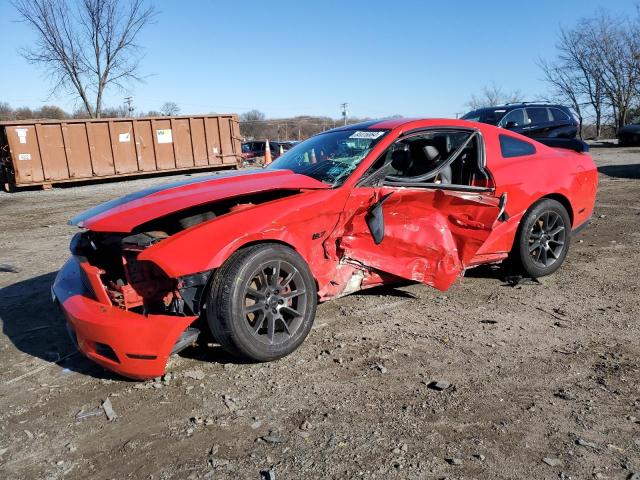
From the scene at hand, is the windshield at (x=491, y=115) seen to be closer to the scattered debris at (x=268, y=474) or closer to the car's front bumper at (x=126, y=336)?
the car's front bumper at (x=126, y=336)

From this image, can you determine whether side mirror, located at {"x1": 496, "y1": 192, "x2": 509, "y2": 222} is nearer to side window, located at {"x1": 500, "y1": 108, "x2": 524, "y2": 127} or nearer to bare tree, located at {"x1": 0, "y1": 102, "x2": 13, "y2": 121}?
side window, located at {"x1": 500, "y1": 108, "x2": 524, "y2": 127}

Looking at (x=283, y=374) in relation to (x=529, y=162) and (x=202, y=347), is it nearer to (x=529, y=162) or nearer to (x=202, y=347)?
(x=202, y=347)

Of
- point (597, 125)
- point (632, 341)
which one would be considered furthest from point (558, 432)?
point (597, 125)

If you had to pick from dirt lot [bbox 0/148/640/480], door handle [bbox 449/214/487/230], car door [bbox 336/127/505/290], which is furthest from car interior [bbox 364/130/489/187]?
dirt lot [bbox 0/148/640/480]

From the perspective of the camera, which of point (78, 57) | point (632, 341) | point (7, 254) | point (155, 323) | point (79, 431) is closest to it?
point (79, 431)

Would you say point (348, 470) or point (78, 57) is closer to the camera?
point (348, 470)

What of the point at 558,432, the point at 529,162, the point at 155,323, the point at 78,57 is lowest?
the point at 558,432

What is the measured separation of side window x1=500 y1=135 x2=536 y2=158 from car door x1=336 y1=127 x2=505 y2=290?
627mm

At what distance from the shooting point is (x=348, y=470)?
2354 millimetres

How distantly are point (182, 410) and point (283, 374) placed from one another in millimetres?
668

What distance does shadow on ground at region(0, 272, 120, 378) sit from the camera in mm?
3681

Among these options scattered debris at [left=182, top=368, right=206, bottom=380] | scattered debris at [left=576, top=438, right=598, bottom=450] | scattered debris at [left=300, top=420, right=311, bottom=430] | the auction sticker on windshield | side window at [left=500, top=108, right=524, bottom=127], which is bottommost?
scattered debris at [left=576, top=438, right=598, bottom=450]

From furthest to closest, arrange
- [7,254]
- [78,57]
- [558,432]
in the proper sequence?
1. [78,57]
2. [7,254]
3. [558,432]

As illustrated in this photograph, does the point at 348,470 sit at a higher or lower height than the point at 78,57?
lower
